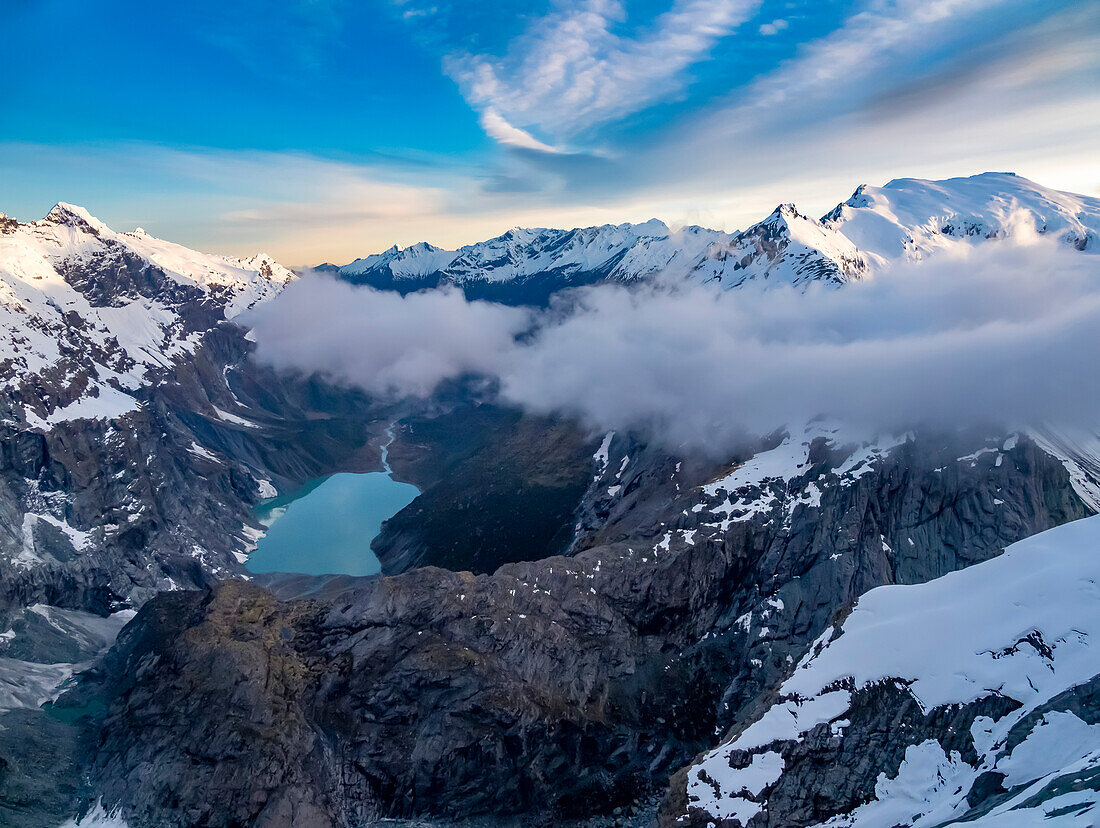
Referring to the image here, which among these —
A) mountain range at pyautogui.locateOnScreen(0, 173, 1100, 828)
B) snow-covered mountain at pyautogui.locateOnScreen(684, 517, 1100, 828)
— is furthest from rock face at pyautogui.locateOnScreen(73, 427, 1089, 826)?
snow-covered mountain at pyautogui.locateOnScreen(684, 517, 1100, 828)

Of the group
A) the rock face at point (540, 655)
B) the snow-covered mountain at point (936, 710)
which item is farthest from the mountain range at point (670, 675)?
the rock face at point (540, 655)

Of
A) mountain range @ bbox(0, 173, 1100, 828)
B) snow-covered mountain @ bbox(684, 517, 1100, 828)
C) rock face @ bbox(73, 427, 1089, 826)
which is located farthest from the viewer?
rock face @ bbox(73, 427, 1089, 826)

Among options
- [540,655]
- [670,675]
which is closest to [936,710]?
[670,675]

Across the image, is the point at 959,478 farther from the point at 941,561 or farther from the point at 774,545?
the point at 774,545

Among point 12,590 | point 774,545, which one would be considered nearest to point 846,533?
point 774,545

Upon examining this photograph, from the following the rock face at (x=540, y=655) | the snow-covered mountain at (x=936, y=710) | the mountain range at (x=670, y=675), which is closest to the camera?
the snow-covered mountain at (x=936, y=710)

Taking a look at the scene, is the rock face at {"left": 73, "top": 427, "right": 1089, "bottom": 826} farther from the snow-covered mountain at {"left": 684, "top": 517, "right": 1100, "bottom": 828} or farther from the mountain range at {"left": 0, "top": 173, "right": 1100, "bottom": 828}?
the snow-covered mountain at {"left": 684, "top": 517, "right": 1100, "bottom": 828}

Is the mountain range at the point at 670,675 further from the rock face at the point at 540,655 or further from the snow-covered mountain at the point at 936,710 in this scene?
the rock face at the point at 540,655
